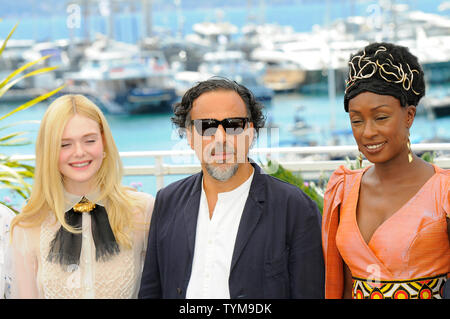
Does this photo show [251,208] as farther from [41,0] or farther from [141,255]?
[41,0]

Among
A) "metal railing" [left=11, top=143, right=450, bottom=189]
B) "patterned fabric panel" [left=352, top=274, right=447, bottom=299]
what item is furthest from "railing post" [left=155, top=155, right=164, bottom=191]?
"patterned fabric panel" [left=352, top=274, right=447, bottom=299]

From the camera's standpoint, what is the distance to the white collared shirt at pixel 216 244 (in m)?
2.10

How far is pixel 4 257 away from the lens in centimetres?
240

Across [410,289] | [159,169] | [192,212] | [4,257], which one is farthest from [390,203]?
[159,169]

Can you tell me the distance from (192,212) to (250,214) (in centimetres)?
22

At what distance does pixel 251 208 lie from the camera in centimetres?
217

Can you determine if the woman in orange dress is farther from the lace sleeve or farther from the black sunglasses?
the lace sleeve

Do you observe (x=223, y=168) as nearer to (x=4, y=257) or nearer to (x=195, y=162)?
(x=4, y=257)

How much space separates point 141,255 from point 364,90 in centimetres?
111

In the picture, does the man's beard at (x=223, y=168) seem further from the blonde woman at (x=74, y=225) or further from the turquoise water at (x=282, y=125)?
the turquoise water at (x=282, y=125)

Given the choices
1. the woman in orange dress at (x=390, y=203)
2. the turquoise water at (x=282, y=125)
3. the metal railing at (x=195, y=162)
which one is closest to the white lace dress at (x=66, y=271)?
the woman in orange dress at (x=390, y=203)

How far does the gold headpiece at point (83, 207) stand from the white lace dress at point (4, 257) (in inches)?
12.3

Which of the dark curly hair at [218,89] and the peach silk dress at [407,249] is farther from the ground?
the dark curly hair at [218,89]
